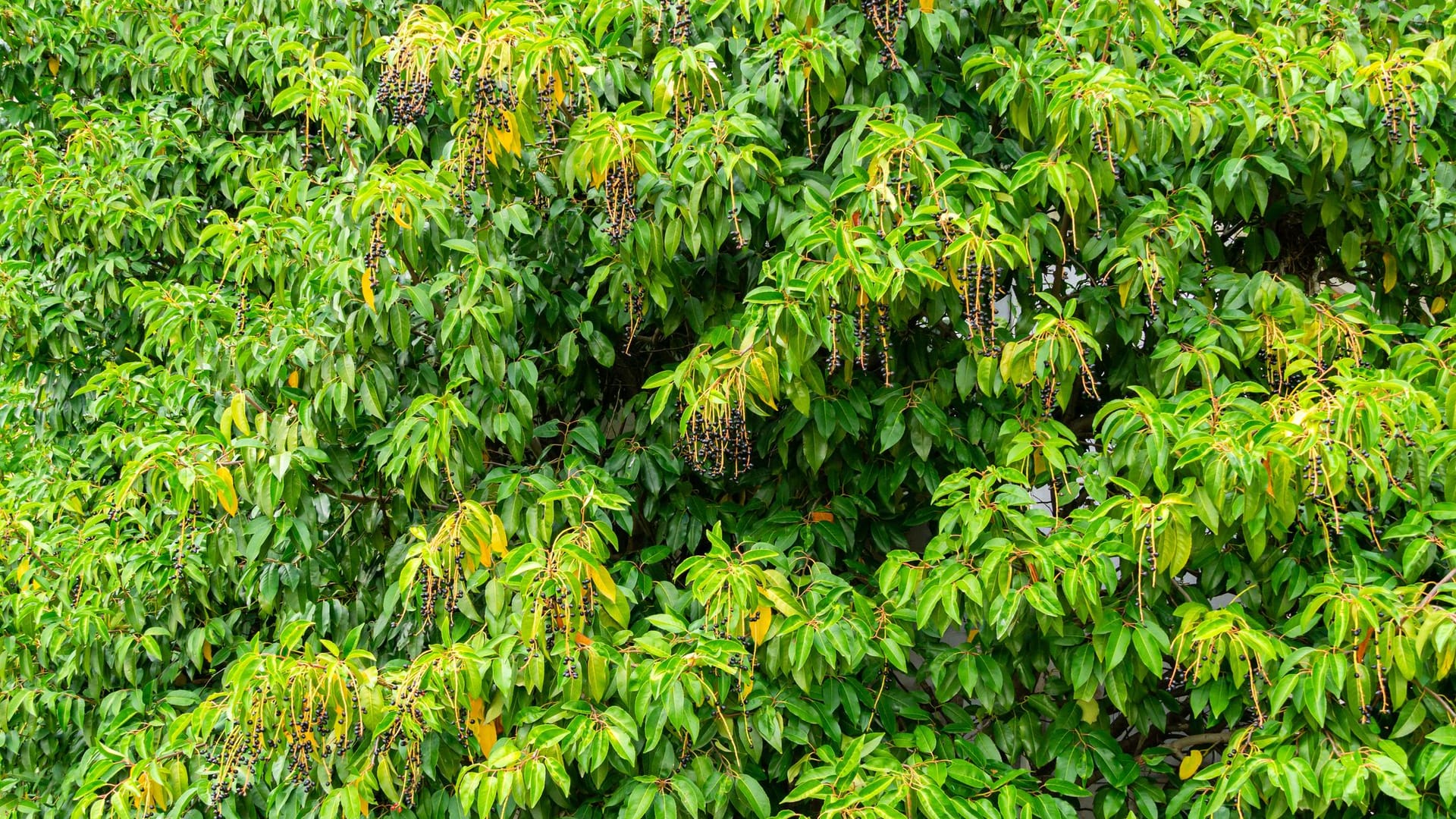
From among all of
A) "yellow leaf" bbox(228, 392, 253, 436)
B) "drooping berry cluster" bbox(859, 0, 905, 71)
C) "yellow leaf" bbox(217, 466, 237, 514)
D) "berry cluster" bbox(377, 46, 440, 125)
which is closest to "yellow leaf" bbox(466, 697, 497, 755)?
"yellow leaf" bbox(217, 466, 237, 514)

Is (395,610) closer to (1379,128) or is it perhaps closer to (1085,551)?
(1085,551)

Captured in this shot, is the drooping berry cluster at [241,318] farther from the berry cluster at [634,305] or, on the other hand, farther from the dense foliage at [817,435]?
the berry cluster at [634,305]

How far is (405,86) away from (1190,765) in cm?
237

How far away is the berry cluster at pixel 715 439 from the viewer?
2.74m

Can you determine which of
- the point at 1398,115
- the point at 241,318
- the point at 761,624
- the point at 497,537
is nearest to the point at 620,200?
the point at 497,537

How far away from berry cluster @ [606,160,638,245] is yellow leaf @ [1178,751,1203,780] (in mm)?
1762

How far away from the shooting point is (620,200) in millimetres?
2938

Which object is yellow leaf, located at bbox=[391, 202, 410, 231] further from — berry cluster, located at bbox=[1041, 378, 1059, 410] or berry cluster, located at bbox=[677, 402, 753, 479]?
berry cluster, located at bbox=[1041, 378, 1059, 410]

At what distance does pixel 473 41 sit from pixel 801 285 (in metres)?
0.90

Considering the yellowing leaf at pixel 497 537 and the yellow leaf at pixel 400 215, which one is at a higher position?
the yellow leaf at pixel 400 215

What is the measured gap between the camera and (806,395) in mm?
2824

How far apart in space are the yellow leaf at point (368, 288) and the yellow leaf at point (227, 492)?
1.64 feet

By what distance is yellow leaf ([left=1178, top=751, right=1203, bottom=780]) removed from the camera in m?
3.00

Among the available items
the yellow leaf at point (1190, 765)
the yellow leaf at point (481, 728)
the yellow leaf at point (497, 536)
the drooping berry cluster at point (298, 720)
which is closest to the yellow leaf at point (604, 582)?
the yellow leaf at point (497, 536)
